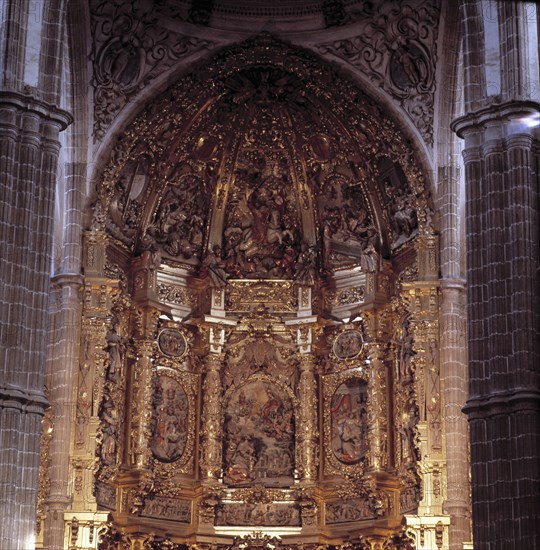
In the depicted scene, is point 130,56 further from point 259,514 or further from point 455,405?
point 259,514

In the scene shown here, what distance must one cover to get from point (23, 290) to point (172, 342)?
31.9ft

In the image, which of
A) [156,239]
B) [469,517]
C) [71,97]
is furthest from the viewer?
[156,239]

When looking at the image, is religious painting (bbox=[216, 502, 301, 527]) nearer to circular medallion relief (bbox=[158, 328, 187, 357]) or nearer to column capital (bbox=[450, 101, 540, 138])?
circular medallion relief (bbox=[158, 328, 187, 357])

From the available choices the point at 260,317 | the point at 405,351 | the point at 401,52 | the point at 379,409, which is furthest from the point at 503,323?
the point at 260,317

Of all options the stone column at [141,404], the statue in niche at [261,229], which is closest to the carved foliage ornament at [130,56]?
the statue in niche at [261,229]

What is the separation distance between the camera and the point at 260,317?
98.9 ft

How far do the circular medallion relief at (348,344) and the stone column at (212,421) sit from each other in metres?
2.40

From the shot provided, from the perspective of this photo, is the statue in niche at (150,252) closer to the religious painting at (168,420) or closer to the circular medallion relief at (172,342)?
the circular medallion relief at (172,342)

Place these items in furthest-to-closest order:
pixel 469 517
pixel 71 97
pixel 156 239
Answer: pixel 156 239 < pixel 71 97 < pixel 469 517

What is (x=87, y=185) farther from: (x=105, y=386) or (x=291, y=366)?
(x=291, y=366)

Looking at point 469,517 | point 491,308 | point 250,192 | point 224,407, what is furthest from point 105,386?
point 491,308

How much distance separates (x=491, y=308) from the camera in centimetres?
2028

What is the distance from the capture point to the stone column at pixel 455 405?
25.5m

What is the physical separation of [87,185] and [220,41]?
12.3 ft
